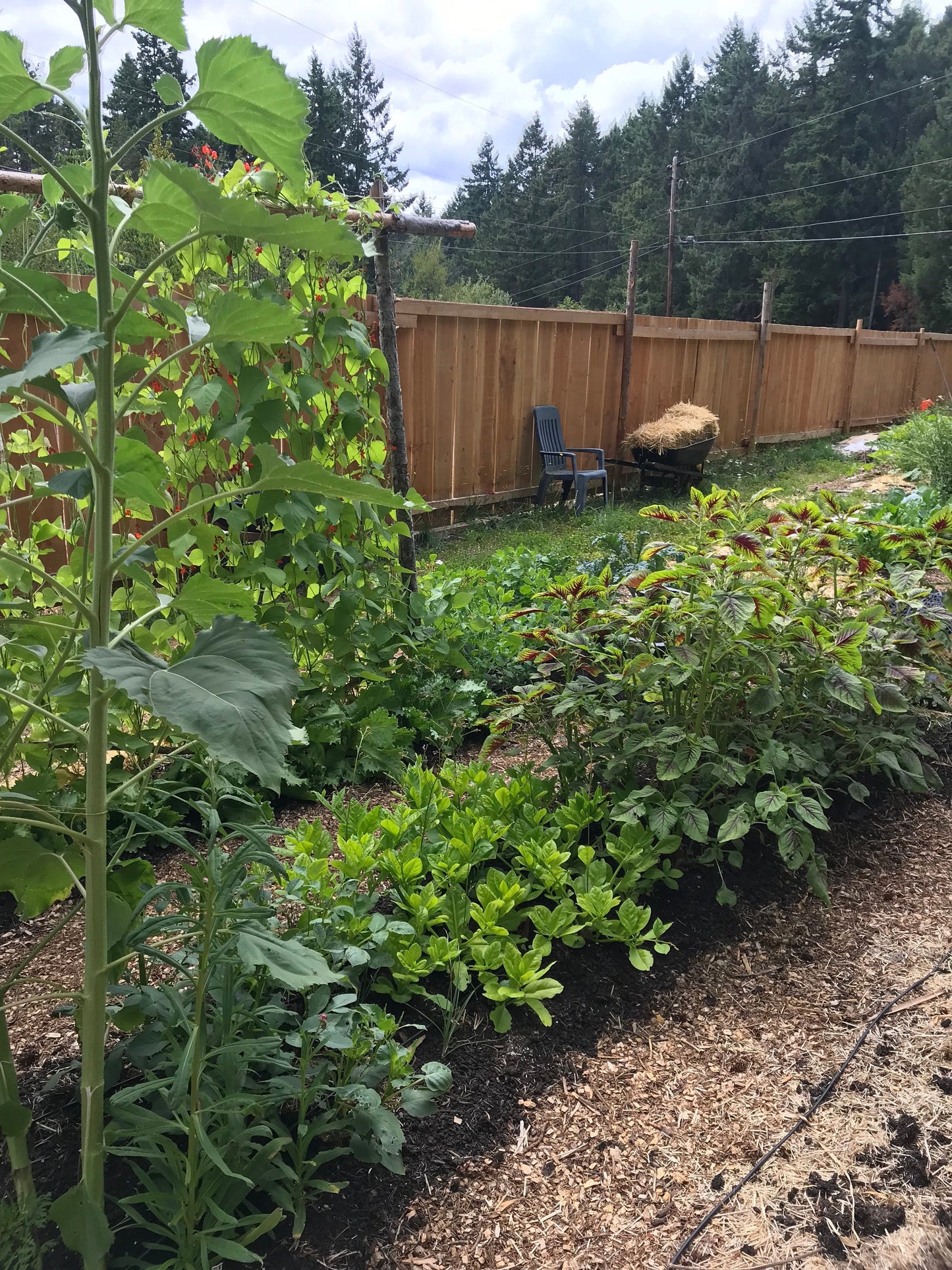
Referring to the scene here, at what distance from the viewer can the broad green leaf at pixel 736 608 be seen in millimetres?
2111

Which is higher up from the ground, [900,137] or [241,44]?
[900,137]

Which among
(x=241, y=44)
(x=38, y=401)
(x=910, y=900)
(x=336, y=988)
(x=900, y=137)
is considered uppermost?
(x=900, y=137)

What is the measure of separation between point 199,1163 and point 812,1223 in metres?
0.98

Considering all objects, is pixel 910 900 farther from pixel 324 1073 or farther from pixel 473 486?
pixel 473 486

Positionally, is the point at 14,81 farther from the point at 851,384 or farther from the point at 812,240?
the point at 812,240

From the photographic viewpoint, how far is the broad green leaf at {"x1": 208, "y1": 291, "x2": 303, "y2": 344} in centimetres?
97

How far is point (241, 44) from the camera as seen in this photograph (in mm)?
916

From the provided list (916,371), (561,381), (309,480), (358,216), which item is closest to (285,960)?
(309,480)

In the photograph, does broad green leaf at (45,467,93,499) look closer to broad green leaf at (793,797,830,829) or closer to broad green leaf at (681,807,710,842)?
broad green leaf at (681,807,710,842)

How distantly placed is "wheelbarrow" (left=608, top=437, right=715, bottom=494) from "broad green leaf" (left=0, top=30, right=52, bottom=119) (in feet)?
27.6

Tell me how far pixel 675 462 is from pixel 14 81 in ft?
28.5

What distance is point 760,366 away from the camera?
12.3 metres

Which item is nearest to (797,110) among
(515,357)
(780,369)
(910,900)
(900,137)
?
(900,137)

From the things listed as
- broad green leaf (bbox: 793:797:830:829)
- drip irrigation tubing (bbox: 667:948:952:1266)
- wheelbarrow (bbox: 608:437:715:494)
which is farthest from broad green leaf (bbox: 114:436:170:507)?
wheelbarrow (bbox: 608:437:715:494)
